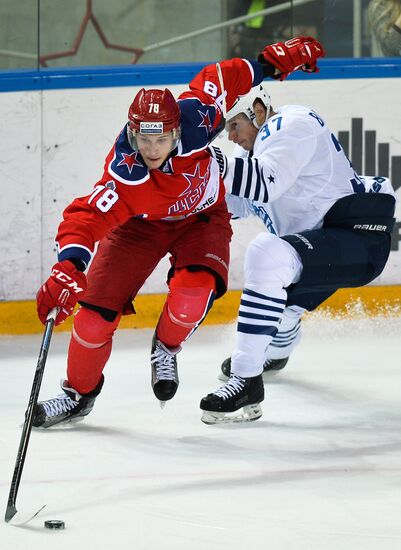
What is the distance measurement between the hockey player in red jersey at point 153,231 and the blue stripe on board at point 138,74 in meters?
1.38

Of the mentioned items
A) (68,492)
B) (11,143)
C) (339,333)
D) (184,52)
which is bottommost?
(339,333)

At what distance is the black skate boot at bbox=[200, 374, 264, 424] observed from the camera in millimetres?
3412

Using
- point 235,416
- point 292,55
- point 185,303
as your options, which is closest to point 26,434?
point 185,303

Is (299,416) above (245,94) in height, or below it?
below

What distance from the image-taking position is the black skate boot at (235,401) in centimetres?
341

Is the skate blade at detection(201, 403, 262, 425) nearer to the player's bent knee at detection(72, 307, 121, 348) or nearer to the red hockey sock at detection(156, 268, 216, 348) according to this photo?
the red hockey sock at detection(156, 268, 216, 348)

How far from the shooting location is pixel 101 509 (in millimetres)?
2572

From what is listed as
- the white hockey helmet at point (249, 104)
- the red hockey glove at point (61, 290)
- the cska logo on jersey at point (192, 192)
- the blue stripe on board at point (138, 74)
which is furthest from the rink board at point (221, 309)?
the red hockey glove at point (61, 290)

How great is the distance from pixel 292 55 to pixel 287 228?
1.83 ft

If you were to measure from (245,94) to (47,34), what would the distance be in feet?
5.03

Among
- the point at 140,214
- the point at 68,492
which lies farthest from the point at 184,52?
the point at 68,492

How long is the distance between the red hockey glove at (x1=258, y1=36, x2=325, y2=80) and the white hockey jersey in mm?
154

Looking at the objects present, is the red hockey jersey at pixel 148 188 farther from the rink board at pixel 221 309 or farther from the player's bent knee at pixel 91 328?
the rink board at pixel 221 309

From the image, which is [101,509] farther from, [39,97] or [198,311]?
[39,97]
